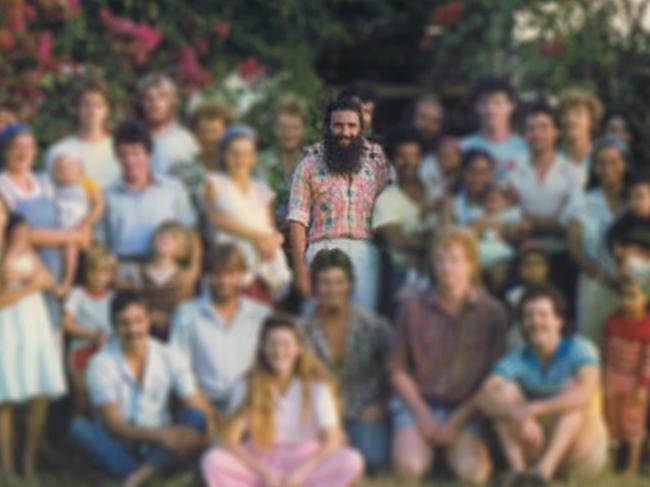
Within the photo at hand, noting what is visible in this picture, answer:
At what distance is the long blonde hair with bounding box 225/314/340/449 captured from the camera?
208 inches

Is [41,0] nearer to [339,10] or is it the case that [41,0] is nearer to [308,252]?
[339,10]

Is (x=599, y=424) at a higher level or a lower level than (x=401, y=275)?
lower

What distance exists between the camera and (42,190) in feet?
16.7

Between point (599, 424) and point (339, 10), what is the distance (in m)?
2.08

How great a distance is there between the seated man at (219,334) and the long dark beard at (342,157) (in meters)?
5.06

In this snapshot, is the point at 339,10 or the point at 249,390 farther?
the point at 339,10

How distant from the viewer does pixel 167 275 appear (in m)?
5.46

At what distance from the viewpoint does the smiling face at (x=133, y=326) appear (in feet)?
17.4

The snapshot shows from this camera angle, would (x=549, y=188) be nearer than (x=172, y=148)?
Yes

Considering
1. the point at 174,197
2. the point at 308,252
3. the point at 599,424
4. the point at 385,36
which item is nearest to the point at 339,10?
the point at 385,36

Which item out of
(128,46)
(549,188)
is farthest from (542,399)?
(128,46)

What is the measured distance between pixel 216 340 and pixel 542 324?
45.6 inches

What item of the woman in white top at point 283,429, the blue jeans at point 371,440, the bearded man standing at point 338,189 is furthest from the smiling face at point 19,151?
the bearded man standing at point 338,189

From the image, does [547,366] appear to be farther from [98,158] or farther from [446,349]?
[98,158]
